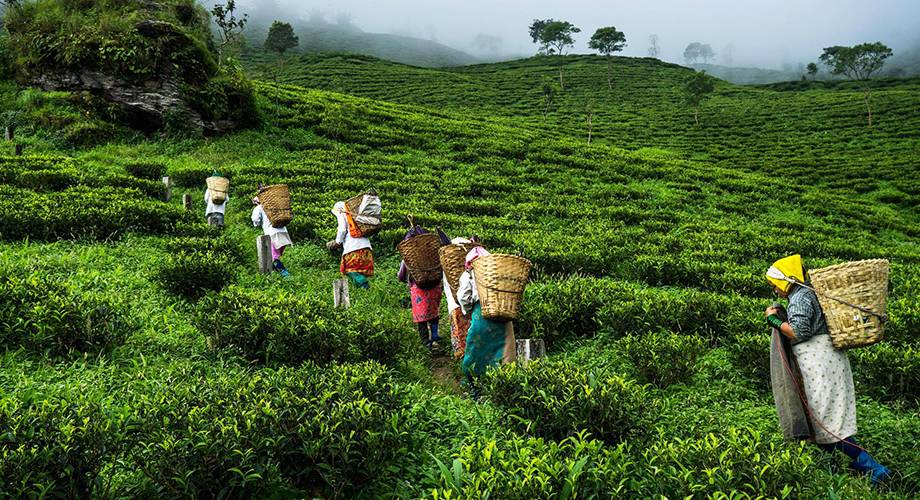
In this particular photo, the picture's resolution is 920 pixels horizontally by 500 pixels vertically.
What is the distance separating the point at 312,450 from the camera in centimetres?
355

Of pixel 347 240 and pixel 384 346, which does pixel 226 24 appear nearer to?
pixel 347 240

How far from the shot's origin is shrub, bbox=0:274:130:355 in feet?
17.1

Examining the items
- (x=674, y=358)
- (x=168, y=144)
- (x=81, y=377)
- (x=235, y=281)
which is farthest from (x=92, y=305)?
(x=168, y=144)

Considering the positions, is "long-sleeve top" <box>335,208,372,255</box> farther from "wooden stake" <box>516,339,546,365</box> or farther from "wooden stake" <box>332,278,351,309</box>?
"wooden stake" <box>516,339,546,365</box>

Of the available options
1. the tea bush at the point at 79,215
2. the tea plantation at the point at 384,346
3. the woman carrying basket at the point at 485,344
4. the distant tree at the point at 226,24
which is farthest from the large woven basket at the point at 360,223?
the distant tree at the point at 226,24

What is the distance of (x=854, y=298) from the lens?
14.7 ft

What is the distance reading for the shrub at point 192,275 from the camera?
7.60m

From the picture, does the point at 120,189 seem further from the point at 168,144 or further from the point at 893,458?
the point at 893,458

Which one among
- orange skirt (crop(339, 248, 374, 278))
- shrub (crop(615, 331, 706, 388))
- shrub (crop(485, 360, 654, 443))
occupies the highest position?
orange skirt (crop(339, 248, 374, 278))

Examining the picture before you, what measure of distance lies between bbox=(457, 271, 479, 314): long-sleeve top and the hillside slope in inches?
1088

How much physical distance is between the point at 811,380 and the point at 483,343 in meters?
3.27

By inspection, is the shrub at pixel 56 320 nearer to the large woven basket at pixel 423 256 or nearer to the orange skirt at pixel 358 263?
the large woven basket at pixel 423 256

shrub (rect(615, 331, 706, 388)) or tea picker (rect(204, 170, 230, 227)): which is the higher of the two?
tea picker (rect(204, 170, 230, 227))

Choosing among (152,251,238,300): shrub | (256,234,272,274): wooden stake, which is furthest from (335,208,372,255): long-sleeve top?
(152,251,238,300): shrub
